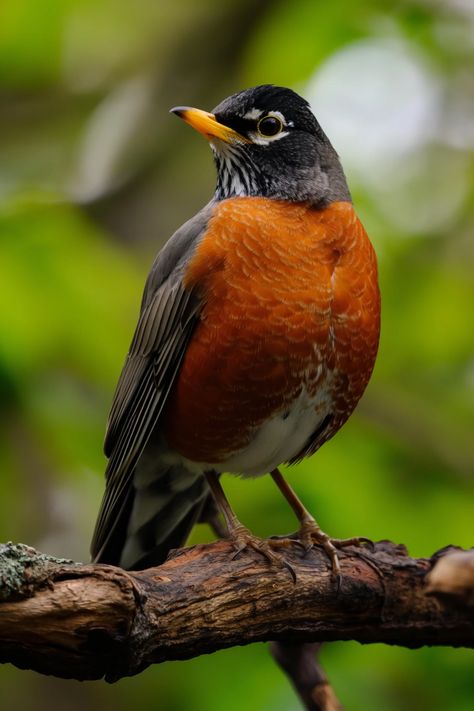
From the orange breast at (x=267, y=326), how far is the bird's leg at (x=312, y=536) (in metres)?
0.35

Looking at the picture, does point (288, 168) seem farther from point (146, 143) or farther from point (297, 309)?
point (146, 143)

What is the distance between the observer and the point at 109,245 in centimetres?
458

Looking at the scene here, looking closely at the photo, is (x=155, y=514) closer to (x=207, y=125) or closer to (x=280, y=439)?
(x=280, y=439)

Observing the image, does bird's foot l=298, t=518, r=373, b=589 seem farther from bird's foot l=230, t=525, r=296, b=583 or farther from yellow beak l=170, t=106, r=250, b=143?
yellow beak l=170, t=106, r=250, b=143

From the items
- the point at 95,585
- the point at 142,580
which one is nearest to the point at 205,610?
the point at 142,580

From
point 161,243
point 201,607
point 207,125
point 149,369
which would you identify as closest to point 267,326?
point 149,369

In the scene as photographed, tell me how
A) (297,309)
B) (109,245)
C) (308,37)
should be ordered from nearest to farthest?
(297,309)
(109,245)
(308,37)

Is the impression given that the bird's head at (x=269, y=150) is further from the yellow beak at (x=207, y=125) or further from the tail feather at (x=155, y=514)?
the tail feather at (x=155, y=514)

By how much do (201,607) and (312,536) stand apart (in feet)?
3.16

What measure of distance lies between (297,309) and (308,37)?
2153mm

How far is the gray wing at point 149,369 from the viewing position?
12.4ft

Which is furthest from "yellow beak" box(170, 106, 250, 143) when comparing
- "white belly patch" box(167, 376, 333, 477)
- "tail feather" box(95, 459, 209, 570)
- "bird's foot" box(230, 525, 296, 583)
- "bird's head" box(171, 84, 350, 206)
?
"bird's foot" box(230, 525, 296, 583)

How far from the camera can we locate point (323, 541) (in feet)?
12.1

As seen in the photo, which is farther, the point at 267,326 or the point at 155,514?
the point at 155,514
